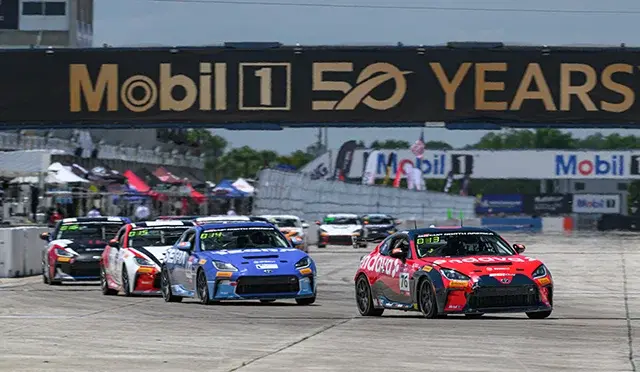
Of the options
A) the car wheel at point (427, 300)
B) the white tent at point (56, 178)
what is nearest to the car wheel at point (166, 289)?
the car wheel at point (427, 300)

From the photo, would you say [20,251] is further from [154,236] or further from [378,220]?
[378,220]

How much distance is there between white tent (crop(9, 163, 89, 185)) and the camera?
46.1 m

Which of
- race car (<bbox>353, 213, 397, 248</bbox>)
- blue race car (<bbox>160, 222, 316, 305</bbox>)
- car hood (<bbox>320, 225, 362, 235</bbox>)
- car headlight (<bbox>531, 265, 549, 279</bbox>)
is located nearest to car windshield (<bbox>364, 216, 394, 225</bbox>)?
race car (<bbox>353, 213, 397, 248</bbox>)

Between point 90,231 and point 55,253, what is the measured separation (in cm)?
126

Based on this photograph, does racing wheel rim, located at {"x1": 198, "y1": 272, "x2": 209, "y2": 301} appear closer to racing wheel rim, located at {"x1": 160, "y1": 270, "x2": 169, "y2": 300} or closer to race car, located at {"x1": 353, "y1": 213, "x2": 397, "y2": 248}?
racing wheel rim, located at {"x1": 160, "y1": 270, "x2": 169, "y2": 300}

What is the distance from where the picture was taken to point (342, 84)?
115ft

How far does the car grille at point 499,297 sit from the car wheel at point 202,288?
5.27 m

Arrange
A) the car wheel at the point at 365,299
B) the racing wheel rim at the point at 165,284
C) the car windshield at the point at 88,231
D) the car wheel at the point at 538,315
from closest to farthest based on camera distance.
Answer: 1. the car wheel at the point at 538,315
2. the car wheel at the point at 365,299
3. the racing wheel rim at the point at 165,284
4. the car windshield at the point at 88,231

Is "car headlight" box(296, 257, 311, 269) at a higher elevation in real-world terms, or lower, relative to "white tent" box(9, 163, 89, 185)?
lower

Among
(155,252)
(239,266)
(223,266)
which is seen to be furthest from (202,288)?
(155,252)

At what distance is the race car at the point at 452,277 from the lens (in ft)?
59.1

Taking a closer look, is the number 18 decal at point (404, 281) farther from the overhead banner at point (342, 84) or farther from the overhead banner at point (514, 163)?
the overhead banner at point (514, 163)

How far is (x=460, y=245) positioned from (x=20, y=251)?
17.0 m

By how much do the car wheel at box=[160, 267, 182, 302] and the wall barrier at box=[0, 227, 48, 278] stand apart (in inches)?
381
